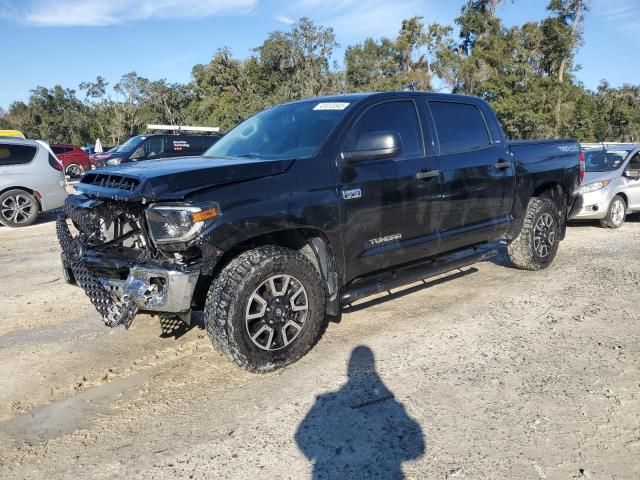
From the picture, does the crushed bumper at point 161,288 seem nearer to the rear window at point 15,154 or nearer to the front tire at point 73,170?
the rear window at point 15,154

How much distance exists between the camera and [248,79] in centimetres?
5394

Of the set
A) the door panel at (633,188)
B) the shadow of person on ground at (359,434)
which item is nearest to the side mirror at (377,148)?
the shadow of person on ground at (359,434)

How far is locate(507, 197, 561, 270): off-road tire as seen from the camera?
601cm

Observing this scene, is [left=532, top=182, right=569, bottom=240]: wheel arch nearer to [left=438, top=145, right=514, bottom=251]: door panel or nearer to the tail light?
[left=438, top=145, right=514, bottom=251]: door panel

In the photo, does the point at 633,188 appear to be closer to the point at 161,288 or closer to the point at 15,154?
the point at 161,288

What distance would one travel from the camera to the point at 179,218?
328cm

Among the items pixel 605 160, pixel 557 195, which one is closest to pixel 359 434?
pixel 557 195

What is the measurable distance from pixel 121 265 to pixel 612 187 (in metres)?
8.96

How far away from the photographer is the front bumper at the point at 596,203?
30.8ft

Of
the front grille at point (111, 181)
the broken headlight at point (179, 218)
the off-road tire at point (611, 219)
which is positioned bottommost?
the off-road tire at point (611, 219)

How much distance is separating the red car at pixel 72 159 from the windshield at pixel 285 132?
23447 millimetres

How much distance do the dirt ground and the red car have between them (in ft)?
73.5

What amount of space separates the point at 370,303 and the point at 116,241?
7.36ft

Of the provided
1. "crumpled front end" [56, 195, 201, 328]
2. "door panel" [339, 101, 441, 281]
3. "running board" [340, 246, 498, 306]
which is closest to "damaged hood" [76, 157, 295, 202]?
"crumpled front end" [56, 195, 201, 328]
